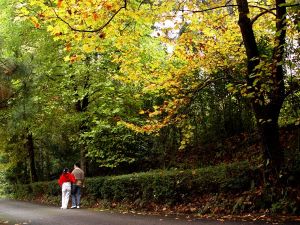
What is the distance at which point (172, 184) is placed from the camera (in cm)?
1248

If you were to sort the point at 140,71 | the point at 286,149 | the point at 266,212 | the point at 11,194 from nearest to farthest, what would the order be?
1. the point at 266,212
2. the point at 286,149
3. the point at 140,71
4. the point at 11,194

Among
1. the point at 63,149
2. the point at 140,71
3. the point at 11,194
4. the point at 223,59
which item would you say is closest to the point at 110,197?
the point at 140,71

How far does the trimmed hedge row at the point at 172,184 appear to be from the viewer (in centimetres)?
1077

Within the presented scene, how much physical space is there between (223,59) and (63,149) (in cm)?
1814

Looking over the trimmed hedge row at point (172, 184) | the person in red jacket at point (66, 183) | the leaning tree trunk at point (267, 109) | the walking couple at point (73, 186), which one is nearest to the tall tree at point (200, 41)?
the leaning tree trunk at point (267, 109)

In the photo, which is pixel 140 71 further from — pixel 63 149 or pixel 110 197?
pixel 63 149

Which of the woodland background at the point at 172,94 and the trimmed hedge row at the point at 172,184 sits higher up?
the woodland background at the point at 172,94

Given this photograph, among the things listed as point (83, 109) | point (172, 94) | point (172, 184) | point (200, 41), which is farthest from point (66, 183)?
point (200, 41)

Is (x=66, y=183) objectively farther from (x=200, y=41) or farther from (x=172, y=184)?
(x=200, y=41)

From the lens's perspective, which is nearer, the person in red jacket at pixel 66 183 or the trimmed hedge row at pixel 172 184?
the trimmed hedge row at pixel 172 184

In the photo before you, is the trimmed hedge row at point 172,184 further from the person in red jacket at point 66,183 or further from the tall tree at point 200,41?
the tall tree at point 200,41

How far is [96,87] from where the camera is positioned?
1819 cm

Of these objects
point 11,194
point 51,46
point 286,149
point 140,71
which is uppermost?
point 51,46

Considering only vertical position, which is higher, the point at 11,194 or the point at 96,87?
the point at 96,87
